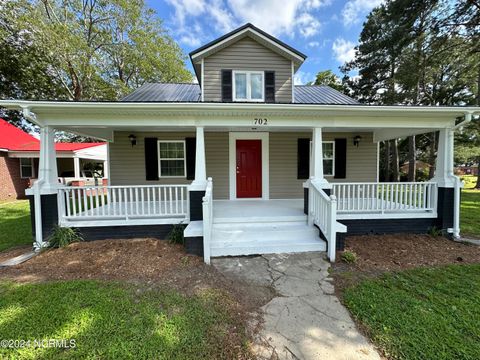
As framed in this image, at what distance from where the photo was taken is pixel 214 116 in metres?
4.88

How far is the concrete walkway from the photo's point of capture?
7.17 feet

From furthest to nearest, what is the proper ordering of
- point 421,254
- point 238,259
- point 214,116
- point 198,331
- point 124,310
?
point 214,116 < point 421,254 < point 238,259 < point 124,310 < point 198,331

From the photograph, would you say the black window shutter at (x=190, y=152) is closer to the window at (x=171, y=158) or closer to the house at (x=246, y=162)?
the house at (x=246, y=162)

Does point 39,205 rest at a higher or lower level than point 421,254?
higher

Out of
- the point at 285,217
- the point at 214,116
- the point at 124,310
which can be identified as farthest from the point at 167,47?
the point at 124,310

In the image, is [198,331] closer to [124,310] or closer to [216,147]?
[124,310]

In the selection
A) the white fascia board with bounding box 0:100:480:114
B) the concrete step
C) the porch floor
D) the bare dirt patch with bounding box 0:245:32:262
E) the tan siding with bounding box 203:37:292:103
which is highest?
the tan siding with bounding box 203:37:292:103

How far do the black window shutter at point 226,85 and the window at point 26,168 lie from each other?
14.1 m

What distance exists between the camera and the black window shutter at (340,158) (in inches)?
295

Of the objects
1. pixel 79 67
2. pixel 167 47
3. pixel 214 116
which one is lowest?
pixel 214 116

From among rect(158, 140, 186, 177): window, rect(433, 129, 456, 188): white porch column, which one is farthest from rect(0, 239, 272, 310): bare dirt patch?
rect(433, 129, 456, 188): white porch column

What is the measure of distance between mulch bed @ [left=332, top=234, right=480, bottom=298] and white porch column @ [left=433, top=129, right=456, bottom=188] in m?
1.37

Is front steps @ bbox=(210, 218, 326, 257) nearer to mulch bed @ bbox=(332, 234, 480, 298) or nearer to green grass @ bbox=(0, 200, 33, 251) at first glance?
mulch bed @ bbox=(332, 234, 480, 298)

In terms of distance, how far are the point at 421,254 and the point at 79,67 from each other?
66.0ft
